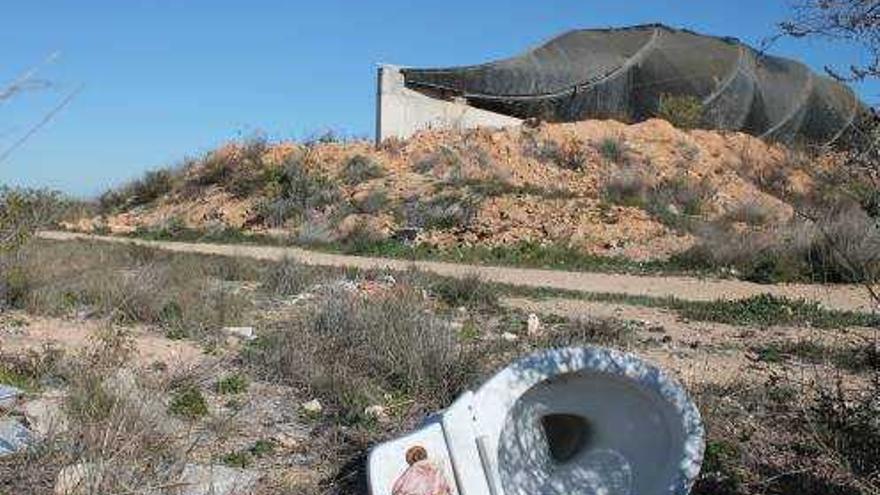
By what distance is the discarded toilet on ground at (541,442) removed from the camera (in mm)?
4875

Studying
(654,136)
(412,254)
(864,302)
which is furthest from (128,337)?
(654,136)

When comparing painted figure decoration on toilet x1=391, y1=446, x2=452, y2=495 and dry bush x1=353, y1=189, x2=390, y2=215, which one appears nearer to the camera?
painted figure decoration on toilet x1=391, y1=446, x2=452, y2=495

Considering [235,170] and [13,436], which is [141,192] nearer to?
[235,170]

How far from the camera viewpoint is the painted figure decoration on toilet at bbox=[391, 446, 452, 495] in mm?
4938

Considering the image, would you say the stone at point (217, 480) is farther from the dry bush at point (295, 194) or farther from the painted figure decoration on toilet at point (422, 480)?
the dry bush at point (295, 194)

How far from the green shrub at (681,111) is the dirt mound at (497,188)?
0.65 meters

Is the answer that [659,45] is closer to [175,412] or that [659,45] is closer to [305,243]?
[305,243]

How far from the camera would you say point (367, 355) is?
7.39 meters

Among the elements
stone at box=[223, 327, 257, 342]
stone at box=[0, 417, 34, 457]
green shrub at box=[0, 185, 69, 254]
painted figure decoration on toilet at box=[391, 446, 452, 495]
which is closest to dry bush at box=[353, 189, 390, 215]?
stone at box=[223, 327, 257, 342]

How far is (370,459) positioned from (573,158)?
22.8 meters

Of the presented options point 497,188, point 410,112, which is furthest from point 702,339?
point 410,112

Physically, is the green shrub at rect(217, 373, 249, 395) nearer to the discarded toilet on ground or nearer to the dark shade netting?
the discarded toilet on ground

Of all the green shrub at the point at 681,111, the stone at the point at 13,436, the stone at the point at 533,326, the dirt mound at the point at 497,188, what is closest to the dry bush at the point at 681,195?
the dirt mound at the point at 497,188

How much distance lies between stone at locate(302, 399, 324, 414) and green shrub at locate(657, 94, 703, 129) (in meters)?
25.8
